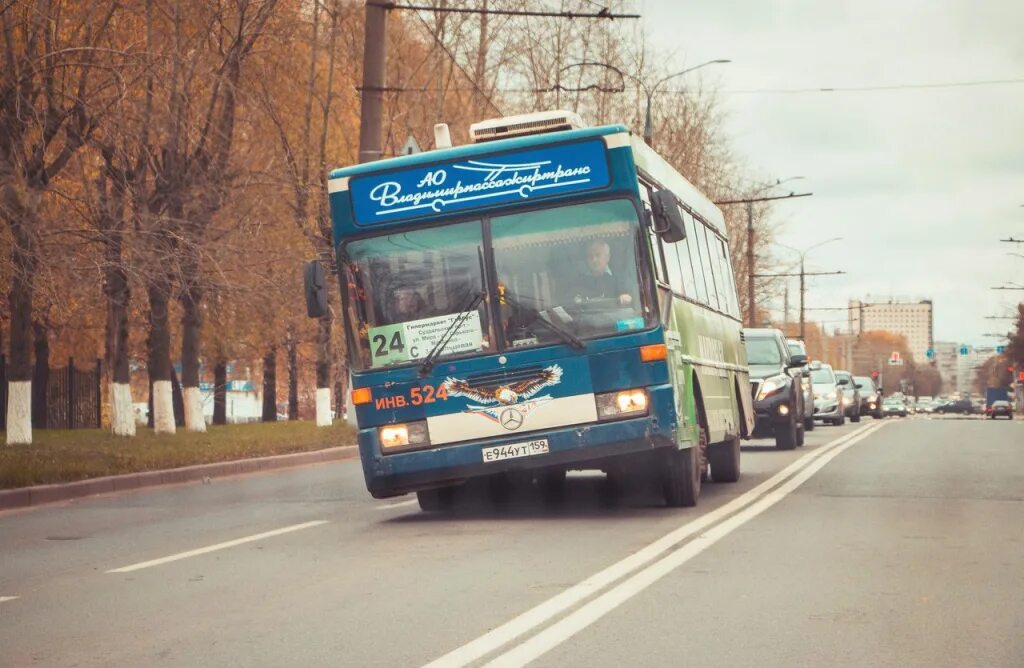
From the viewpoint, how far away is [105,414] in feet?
173

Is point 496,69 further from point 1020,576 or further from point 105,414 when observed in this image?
point 1020,576

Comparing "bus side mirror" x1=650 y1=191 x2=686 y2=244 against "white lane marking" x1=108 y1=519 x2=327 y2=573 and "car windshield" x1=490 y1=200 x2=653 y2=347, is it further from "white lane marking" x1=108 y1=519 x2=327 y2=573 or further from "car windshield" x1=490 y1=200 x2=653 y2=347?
"white lane marking" x1=108 y1=519 x2=327 y2=573

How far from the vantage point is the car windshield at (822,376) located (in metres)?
45.5

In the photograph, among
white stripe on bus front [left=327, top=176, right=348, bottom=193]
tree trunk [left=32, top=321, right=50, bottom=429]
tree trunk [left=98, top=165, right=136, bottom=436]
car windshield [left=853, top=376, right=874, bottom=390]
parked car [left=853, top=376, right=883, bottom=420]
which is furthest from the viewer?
car windshield [left=853, top=376, right=874, bottom=390]

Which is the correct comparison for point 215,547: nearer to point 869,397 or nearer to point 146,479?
point 146,479

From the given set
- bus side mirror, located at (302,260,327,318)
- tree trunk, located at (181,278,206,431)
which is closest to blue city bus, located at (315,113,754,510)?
bus side mirror, located at (302,260,327,318)

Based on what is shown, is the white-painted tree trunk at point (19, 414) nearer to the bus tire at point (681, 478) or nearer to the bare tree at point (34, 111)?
the bare tree at point (34, 111)

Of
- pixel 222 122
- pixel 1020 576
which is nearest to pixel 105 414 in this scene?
pixel 222 122

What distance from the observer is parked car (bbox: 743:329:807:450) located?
26.9m

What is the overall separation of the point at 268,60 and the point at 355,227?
19.3 m

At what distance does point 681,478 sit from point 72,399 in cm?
3610

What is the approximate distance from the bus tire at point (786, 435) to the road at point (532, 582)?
10.6 meters

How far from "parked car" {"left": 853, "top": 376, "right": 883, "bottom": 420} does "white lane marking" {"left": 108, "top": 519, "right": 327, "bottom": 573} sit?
52.3 m

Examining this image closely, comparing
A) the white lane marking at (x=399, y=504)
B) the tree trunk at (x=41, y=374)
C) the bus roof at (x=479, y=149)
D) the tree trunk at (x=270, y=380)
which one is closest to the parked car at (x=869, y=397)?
the tree trunk at (x=270, y=380)
